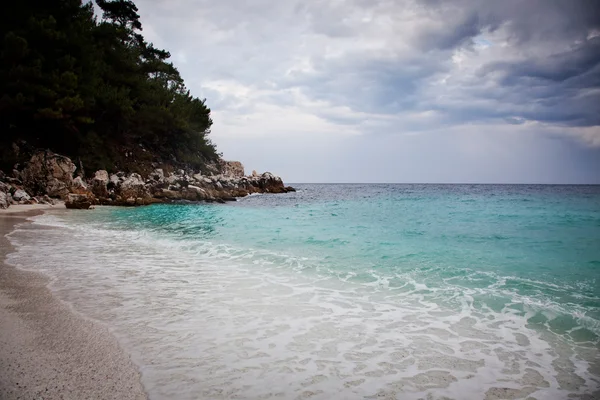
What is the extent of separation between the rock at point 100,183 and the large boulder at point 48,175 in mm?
1745

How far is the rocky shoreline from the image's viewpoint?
21844 mm

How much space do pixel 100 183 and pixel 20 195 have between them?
6.21 metres

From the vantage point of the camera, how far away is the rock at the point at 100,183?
26391 millimetres

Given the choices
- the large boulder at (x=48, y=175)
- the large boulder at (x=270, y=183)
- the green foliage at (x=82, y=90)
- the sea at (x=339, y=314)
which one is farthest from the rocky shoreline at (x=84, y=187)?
the large boulder at (x=270, y=183)

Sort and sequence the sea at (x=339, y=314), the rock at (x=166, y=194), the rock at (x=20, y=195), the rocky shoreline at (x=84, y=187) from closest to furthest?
1. the sea at (x=339, y=314)
2. the rock at (x=20, y=195)
3. the rocky shoreline at (x=84, y=187)
4. the rock at (x=166, y=194)

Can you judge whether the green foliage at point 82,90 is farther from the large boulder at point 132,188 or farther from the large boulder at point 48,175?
the large boulder at point 132,188

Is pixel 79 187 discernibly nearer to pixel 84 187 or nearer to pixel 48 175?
pixel 84 187

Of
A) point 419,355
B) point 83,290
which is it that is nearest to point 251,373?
point 419,355

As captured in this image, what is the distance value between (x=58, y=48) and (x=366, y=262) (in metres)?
30.9

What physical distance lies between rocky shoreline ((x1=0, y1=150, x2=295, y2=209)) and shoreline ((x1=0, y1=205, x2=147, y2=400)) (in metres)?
18.0

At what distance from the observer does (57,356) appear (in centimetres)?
309

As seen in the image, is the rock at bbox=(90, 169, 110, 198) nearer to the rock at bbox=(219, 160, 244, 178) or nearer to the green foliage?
the green foliage

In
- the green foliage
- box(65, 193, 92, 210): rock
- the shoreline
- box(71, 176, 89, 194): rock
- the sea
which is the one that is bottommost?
the sea

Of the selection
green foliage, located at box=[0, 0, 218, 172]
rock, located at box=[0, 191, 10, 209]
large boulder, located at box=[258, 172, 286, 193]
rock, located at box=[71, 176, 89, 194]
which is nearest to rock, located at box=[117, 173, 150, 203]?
rock, located at box=[71, 176, 89, 194]
